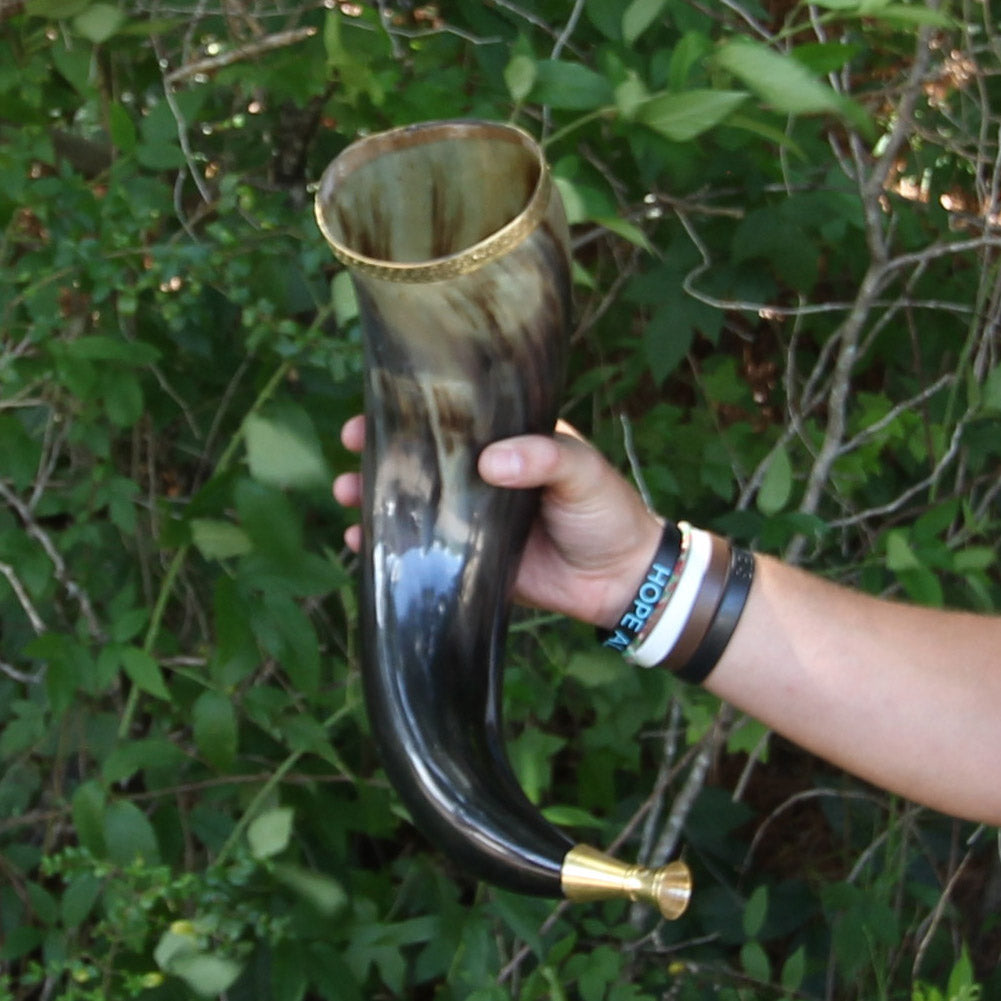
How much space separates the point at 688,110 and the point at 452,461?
0.39m

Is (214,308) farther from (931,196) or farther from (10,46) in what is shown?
(931,196)

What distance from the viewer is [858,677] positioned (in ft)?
3.83

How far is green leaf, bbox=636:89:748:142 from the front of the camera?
1.04 m

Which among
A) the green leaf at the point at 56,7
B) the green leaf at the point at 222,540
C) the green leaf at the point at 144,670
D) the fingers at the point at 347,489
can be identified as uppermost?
the green leaf at the point at 56,7

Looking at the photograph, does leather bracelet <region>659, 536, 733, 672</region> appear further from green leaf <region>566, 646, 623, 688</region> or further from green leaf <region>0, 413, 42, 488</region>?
green leaf <region>0, 413, 42, 488</region>

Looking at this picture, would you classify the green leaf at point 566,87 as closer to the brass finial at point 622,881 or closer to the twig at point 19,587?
the brass finial at point 622,881

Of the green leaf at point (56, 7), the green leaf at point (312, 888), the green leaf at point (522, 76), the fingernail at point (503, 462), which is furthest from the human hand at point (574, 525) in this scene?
the green leaf at point (56, 7)

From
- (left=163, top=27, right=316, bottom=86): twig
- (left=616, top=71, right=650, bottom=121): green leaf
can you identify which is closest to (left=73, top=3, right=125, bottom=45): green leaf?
(left=163, top=27, right=316, bottom=86): twig

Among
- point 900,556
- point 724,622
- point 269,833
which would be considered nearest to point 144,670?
point 269,833

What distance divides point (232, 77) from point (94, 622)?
2.16ft

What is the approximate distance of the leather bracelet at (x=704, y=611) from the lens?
45.7 inches

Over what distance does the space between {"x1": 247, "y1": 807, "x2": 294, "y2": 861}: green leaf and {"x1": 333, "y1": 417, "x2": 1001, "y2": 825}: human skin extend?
0.37 meters

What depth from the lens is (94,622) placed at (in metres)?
1.45

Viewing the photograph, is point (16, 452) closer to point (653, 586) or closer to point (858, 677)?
point (653, 586)
